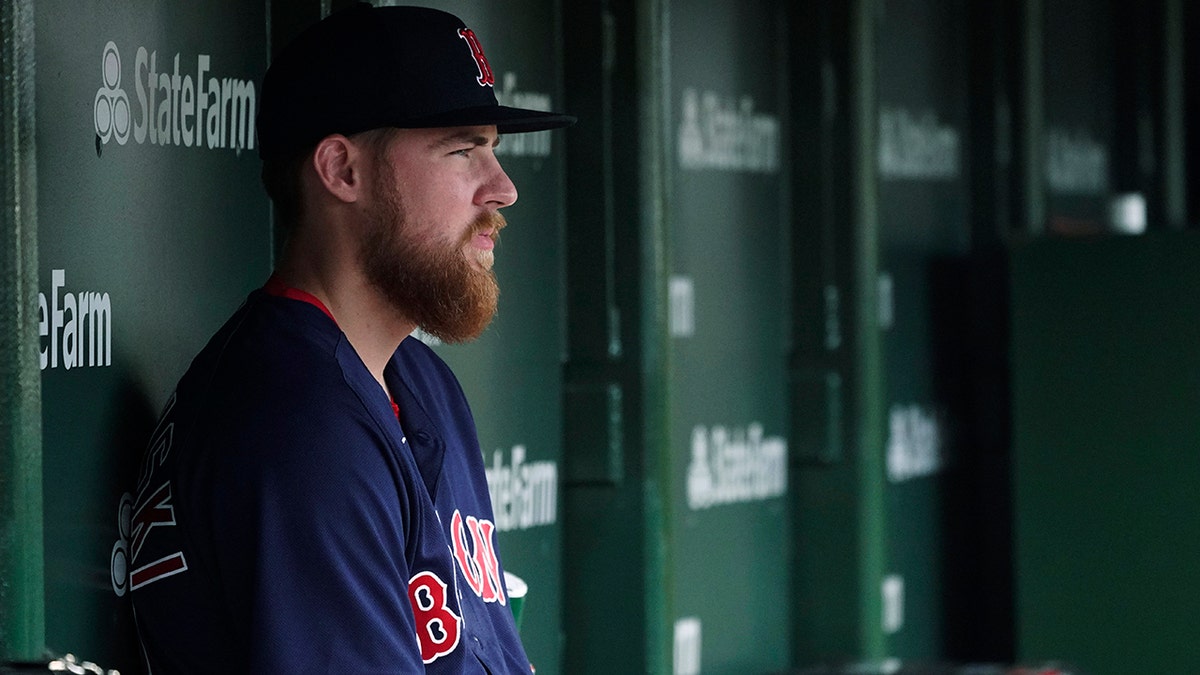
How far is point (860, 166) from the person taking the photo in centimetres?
353

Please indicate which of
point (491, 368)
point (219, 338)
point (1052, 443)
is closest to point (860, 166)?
point (1052, 443)

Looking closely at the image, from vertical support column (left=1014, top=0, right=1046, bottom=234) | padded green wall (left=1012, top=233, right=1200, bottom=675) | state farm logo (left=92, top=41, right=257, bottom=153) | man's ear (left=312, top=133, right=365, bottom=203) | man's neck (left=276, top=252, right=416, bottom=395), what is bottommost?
padded green wall (left=1012, top=233, right=1200, bottom=675)

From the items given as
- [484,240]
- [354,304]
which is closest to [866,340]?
[484,240]

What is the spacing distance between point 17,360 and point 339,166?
377 mm

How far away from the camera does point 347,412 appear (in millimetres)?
1712

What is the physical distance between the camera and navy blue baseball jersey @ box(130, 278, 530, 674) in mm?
1622

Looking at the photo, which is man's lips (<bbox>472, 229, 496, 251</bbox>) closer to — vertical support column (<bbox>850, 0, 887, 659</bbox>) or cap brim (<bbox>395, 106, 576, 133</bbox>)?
cap brim (<bbox>395, 106, 576, 133</bbox>)

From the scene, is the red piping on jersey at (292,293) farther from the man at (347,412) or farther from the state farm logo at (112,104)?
the state farm logo at (112,104)

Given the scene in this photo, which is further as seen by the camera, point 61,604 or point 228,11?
point 228,11

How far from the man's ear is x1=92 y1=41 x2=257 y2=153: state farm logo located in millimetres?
206

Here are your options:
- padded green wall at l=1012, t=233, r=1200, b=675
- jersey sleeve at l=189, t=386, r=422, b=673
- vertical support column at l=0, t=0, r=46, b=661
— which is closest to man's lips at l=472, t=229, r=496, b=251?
jersey sleeve at l=189, t=386, r=422, b=673

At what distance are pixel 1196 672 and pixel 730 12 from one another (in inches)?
62.4

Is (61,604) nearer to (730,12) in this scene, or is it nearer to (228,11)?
(228,11)

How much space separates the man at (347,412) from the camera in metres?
1.63
